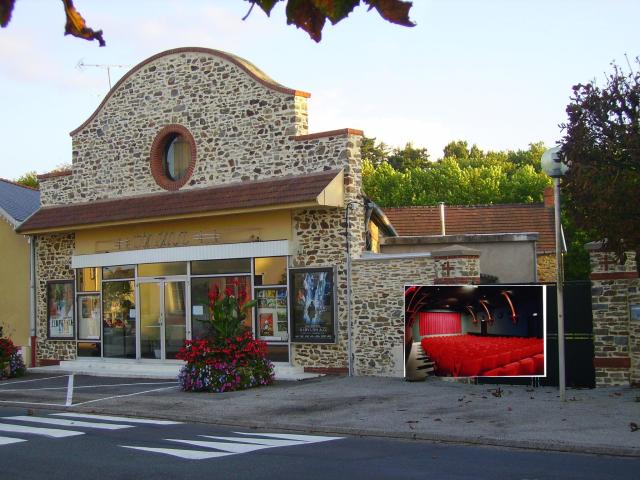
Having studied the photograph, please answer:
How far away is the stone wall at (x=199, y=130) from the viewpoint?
21.2 metres

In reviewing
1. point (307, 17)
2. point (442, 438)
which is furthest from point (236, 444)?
point (307, 17)

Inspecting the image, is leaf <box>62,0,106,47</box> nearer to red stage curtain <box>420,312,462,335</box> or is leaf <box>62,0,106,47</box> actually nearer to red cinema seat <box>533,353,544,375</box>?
red stage curtain <box>420,312,462,335</box>

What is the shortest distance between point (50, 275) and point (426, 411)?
14.9 metres

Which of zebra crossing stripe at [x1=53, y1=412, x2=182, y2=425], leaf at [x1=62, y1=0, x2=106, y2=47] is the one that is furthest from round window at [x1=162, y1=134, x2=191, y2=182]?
leaf at [x1=62, y1=0, x2=106, y2=47]

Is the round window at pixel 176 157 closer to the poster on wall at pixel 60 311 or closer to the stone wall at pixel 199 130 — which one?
the stone wall at pixel 199 130

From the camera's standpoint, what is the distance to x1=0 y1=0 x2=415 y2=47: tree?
2.98 metres

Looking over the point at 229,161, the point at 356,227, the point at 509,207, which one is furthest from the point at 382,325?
the point at 509,207

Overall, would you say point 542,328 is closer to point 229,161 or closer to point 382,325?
point 382,325

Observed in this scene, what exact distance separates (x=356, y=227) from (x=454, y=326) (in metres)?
4.56

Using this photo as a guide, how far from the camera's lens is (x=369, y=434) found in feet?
42.5

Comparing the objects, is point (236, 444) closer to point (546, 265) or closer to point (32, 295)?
point (32, 295)

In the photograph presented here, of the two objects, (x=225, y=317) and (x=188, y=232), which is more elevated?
(x=188, y=232)

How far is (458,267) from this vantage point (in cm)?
1869

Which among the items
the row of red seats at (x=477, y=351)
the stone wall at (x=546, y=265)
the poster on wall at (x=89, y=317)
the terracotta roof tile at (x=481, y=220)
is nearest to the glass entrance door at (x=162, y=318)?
the poster on wall at (x=89, y=317)
